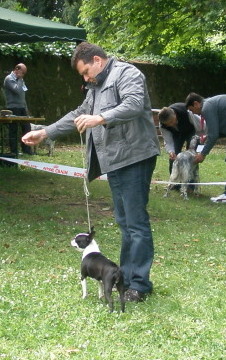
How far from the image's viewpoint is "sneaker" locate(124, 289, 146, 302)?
639 centimetres

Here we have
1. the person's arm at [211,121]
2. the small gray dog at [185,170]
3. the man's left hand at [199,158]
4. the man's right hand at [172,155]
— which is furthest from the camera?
the man's right hand at [172,155]

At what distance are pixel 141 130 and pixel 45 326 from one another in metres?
1.77

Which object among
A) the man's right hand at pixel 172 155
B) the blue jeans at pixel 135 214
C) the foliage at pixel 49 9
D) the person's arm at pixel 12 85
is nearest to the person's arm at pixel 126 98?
the blue jeans at pixel 135 214

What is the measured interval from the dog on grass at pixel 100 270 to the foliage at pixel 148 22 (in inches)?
562

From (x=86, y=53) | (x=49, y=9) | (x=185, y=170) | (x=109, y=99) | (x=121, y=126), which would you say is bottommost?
(x=185, y=170)

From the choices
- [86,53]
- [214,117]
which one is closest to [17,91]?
[214,117]

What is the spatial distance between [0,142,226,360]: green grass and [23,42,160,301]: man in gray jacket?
42cm

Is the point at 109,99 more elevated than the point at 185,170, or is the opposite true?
the point at 109,99

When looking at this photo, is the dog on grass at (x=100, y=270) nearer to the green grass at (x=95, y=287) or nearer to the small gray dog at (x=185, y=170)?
the green grass at (x=95, y=287)

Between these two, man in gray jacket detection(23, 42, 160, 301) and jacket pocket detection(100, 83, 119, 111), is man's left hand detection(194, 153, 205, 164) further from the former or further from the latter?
jacket pocket detection(100, 83, 119, 111)

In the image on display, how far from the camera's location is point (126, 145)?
6.23 metres

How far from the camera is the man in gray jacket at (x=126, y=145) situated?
20.4 feet

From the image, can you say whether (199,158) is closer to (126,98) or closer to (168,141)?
(168,141)

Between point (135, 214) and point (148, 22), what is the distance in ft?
59.5
